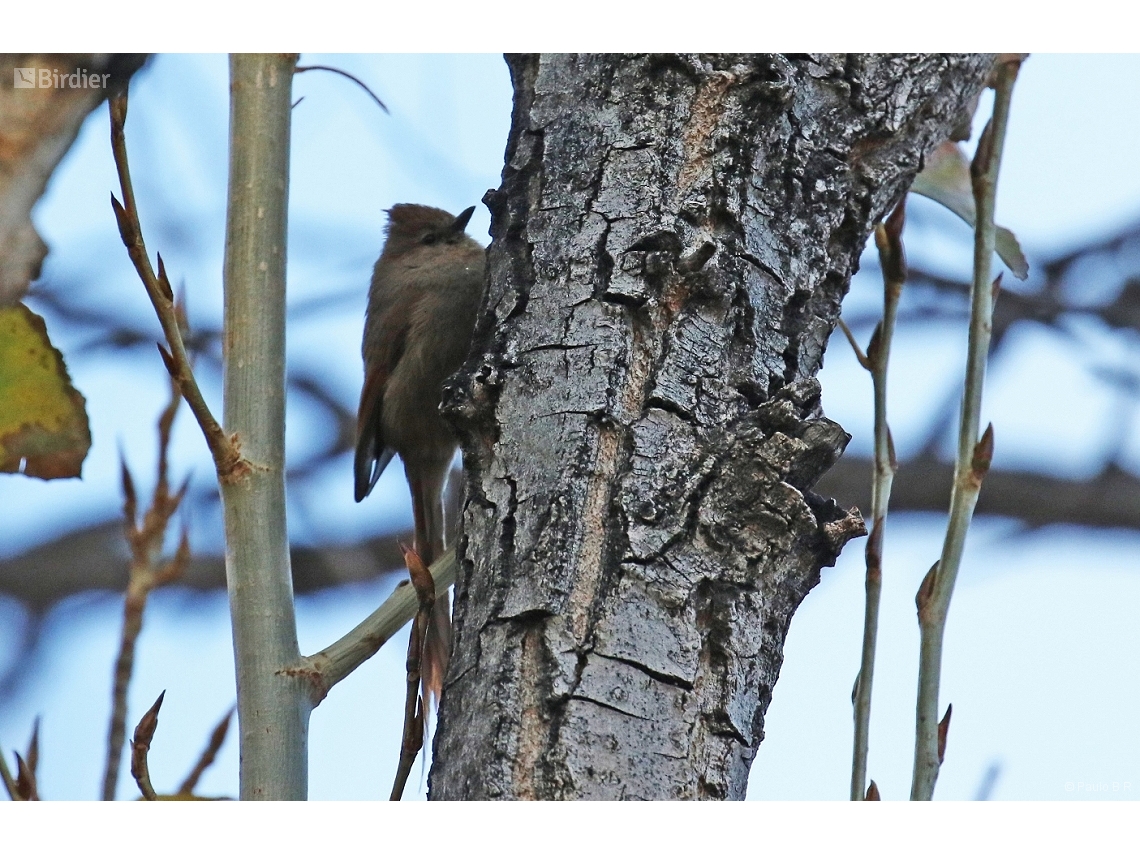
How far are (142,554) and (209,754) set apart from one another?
0.36m

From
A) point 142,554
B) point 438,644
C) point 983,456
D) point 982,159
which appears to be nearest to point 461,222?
point 438,644

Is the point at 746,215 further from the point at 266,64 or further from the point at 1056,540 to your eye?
the point at 1056,540

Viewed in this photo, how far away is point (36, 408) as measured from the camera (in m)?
1.39

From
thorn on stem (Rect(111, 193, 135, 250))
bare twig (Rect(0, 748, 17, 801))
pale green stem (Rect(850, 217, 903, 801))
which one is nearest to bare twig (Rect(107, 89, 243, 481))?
thorn on stem (Rect(111, 193, 135, 250))

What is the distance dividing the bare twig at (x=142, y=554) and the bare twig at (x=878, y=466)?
40.4 inches

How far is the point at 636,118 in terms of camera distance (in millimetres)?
1713

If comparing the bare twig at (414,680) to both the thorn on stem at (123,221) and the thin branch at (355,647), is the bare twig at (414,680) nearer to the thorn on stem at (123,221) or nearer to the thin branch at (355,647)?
the thin branch at (355,647)

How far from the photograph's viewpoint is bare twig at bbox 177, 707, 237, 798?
5.82 ft

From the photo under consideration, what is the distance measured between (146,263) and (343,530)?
3.75 m

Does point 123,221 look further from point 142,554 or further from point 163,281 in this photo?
point 142,554

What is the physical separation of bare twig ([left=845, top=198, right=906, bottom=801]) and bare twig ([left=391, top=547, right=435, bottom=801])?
522 millimetres

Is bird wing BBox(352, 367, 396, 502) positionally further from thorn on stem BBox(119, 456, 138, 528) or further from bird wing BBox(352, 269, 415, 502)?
thorn on stem BBox(119, 456, 138, 528)

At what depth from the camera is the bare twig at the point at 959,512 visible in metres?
1.51
